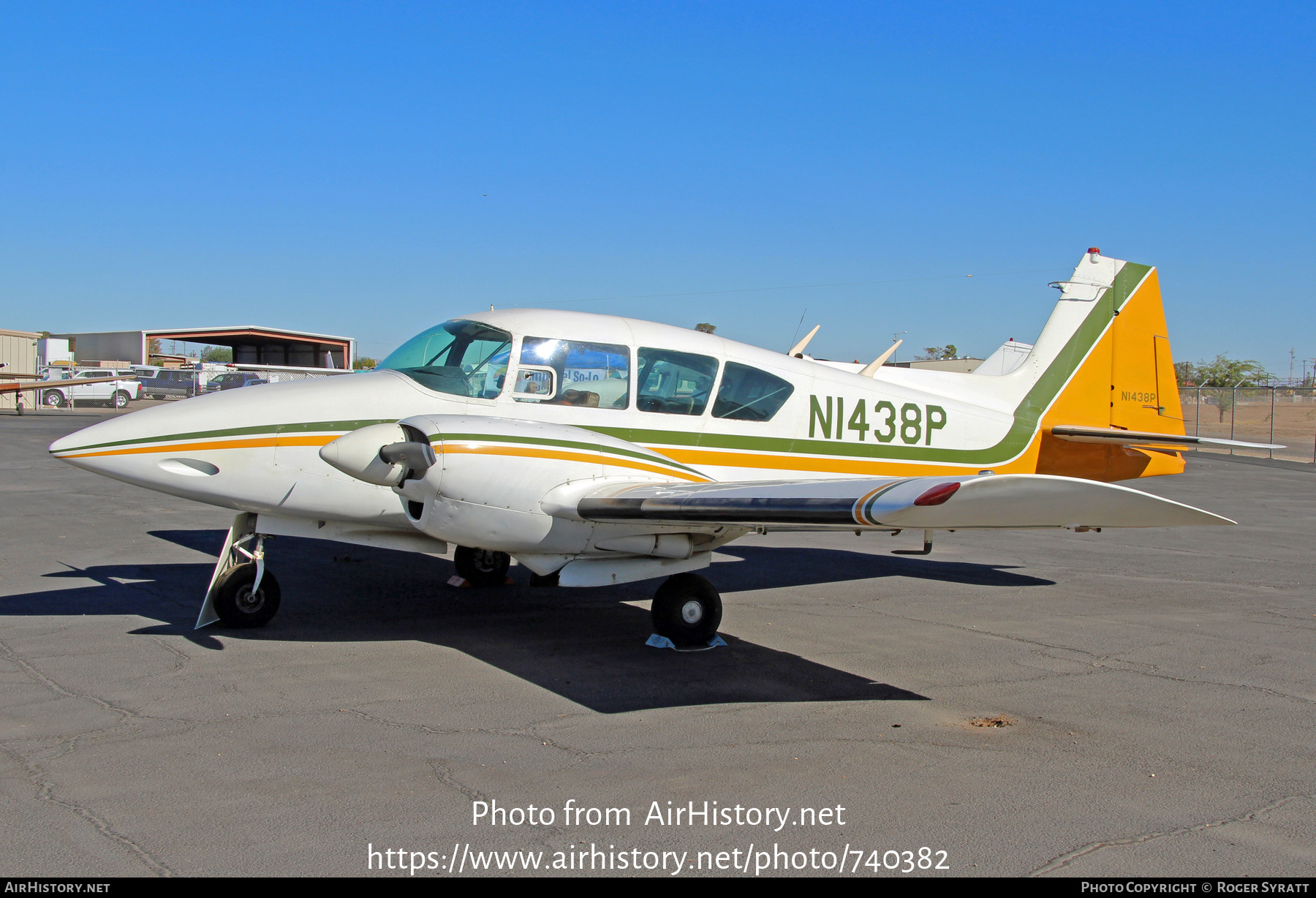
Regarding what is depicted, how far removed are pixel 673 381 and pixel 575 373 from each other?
0.88 m

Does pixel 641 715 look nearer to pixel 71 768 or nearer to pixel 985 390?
pixel 71 768

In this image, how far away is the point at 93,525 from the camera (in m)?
12.4

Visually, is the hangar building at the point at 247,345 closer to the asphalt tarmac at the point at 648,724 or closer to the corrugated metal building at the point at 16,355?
the corrugated metal building at the point at 16,355

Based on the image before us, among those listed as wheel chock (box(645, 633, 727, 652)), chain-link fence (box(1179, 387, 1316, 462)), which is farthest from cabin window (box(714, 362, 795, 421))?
chain-link fence (box(1179, 387, 1316, 462))

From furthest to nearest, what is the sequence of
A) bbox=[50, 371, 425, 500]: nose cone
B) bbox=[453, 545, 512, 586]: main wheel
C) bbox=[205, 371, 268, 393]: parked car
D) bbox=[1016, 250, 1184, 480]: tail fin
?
bbox=[205, 371, 268, 393]: parked car < bbox=[1016, 250, 1184, 480]: tail fin < bbox=[453, 545, 512, 586]: main wheel < bbox=[50, 371, 425, 500]: nose cone

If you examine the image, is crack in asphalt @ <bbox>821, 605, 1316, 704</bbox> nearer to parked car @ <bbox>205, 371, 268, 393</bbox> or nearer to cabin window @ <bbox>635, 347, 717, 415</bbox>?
cabin window @ <bbox>635, 347, 717, 415</bbox>

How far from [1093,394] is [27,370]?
57.9 m

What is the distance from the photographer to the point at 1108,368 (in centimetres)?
1042

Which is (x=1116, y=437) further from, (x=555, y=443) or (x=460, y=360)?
(x=460, y=360)

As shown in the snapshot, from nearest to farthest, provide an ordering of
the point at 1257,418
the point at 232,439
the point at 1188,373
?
the point at 232,439
the point at 1257,418
the point at 1188,373

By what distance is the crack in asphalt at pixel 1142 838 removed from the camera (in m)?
3.71

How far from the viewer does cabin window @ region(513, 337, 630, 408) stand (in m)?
7.37

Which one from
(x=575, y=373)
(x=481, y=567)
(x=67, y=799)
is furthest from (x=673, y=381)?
(x=67, y=799)

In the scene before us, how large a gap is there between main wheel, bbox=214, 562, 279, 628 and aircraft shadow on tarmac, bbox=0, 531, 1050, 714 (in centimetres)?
14
